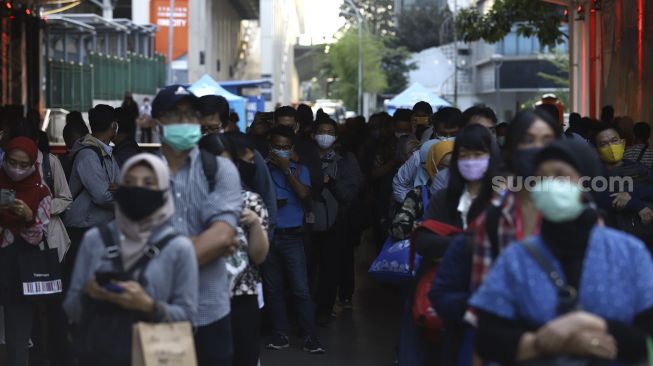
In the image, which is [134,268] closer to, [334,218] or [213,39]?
[334,218]

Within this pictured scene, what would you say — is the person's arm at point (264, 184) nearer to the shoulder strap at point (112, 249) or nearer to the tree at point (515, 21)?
the shoulder strap at point (112, 249)

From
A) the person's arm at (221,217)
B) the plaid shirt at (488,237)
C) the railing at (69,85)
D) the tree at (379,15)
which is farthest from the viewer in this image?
the tree at (379,15)

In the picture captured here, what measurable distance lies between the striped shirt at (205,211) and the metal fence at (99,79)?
24461 mm

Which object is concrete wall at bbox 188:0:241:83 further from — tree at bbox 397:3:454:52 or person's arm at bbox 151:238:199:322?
person's arm at bbox 151:238:199:322

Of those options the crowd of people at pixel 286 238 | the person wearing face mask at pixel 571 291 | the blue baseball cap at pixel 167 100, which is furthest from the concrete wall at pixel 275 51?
the person wearing face mask at pixel 571 291

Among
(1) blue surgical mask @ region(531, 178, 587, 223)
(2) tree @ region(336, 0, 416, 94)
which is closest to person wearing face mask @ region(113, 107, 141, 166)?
(1) blue surgical mask @ region(531, 178, 587, 223)

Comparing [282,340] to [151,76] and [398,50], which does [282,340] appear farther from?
[398,50]

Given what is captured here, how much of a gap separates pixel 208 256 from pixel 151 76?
143ft

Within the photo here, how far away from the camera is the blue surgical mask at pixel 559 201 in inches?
162

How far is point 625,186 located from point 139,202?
518 centimetres

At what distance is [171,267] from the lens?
16.6 feet

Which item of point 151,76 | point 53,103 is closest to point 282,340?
point 53,103

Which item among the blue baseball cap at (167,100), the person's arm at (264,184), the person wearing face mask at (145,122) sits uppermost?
the person wearing face mask at (145,122)

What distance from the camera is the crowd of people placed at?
4219mm
